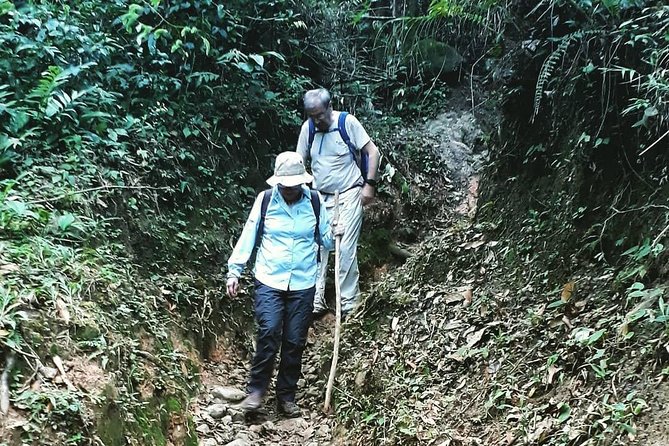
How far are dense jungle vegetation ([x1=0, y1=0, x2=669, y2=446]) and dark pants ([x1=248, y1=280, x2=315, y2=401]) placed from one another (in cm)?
57

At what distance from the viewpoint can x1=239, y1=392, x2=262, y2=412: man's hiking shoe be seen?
518 cm

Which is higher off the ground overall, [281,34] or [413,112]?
[281,34]

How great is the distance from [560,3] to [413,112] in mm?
6616

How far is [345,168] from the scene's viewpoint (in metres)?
6.59

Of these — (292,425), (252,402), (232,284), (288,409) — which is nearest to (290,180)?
(232,284)

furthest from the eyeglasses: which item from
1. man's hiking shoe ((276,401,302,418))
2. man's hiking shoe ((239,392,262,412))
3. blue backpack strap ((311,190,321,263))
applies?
man's hiking shoe ((276,401,302,418))

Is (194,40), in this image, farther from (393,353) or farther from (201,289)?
(393,353)

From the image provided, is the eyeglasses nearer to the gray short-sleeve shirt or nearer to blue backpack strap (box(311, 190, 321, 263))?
blue backpack strap (box(311, 190, 321, 263))

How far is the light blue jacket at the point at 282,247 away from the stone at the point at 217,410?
123 centimetres

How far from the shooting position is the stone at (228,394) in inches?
216

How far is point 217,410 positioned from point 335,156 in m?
3.04

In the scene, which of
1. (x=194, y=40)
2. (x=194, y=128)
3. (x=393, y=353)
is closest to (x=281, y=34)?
(x=194, y=40)

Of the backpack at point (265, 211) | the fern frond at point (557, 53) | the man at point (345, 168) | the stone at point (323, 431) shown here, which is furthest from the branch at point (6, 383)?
the fern frond at point (557, 53)

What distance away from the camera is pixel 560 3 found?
495cm
